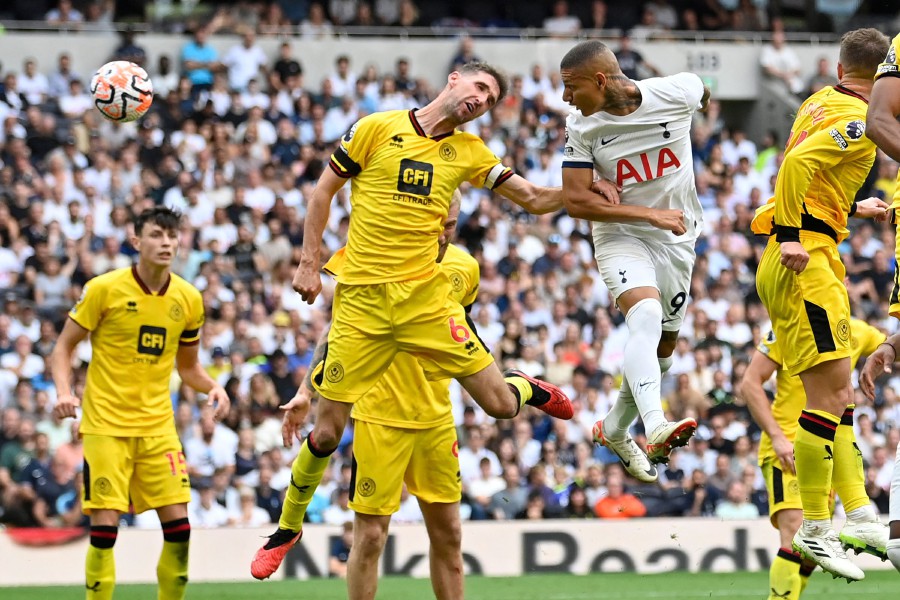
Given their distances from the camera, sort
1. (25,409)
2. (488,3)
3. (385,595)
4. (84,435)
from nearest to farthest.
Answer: (84,435) < (385,595) < (25,409) < (488,3)

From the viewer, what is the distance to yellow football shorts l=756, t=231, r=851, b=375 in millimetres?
8414

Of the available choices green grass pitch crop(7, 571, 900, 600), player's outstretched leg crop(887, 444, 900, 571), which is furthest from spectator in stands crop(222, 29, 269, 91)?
player's outstretched leg crop(887, 444, 900, 571)

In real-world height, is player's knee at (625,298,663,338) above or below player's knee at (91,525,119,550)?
above

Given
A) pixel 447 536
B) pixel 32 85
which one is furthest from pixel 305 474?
pixel 32 85

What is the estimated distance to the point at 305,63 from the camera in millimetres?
22406

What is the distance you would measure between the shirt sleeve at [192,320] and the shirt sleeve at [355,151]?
210 centimetres

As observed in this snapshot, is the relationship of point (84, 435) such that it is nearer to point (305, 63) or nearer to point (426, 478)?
point (426, 478)

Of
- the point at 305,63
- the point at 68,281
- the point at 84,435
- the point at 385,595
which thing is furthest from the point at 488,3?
the point at 84,435

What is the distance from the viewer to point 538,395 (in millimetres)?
9195

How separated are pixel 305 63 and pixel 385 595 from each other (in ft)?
40.2

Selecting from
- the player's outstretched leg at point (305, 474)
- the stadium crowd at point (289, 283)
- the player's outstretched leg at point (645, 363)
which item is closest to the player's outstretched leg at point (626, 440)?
the player's outstretched leg at point (645, 363)

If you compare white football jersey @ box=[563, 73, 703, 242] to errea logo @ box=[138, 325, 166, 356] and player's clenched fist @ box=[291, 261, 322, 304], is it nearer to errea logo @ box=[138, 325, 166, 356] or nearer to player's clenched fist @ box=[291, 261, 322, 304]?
player's clenched fist @ box=[291, 261, 322, 304]

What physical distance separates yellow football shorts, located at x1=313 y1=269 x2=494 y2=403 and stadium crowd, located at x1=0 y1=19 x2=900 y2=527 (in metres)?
5.35

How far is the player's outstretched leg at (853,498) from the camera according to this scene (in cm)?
822
